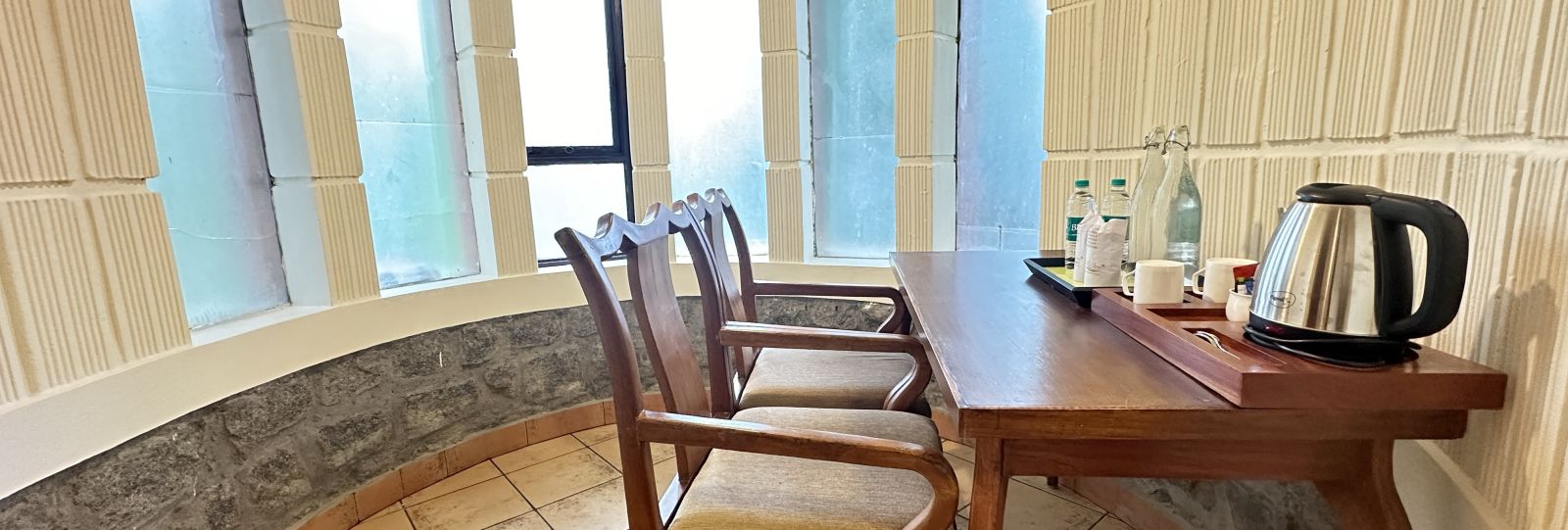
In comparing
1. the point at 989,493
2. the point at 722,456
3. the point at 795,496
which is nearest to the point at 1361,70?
the point at 989,493

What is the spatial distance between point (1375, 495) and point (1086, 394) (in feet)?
1.14

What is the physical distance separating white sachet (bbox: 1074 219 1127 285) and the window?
5.70 ft

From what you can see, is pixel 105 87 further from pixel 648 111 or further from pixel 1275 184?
pixel 1275 184

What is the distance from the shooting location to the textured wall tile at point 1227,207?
1.30 meters

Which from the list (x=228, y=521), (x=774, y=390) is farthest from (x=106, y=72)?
(x=774, y=390)

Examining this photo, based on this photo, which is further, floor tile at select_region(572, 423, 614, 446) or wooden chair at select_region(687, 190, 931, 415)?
floor tile at select_region(572, 423, 614, 446)

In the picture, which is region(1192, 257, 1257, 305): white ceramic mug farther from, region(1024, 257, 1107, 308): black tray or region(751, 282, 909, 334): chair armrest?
region(751, 282, 909, 334): chair armrest

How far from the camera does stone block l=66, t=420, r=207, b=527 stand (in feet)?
4.46

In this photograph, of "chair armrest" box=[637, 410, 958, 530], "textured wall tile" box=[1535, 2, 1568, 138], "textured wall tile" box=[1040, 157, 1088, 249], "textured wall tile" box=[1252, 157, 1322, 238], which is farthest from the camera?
"textured wall tile" box=[1040, 157, 1088, 249]

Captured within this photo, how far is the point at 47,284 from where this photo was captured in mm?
1300

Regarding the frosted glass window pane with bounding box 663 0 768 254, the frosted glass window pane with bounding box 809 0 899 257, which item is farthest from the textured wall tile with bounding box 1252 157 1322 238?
the frosted glass window pane with bounding box 663 0 768 254

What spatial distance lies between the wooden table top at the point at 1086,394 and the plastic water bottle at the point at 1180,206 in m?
0.28

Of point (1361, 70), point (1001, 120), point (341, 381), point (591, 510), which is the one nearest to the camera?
point (1361, 70)

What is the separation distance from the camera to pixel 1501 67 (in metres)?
0.76
